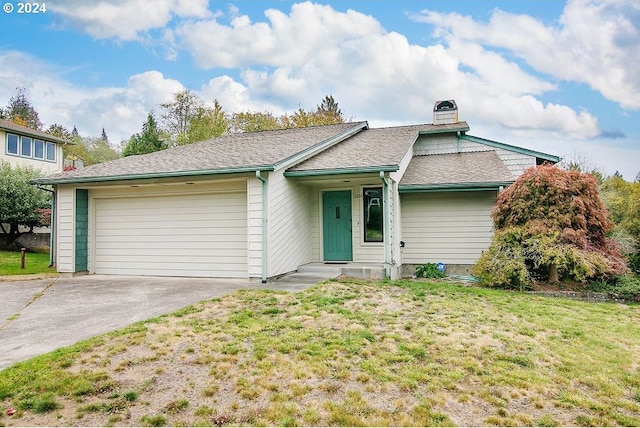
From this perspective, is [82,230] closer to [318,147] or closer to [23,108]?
[318,147]

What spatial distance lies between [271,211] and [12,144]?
66.6 ft

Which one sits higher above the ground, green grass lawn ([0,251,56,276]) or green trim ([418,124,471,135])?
green trim ([418,124,471,135])

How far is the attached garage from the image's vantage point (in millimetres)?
9273

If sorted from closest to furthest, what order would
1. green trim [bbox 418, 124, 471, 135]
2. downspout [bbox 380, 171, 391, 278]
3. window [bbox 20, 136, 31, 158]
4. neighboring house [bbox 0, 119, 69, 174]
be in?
downspout [bbox 380, 171, 391, 278] → green trim [bbox 418, 124, 471, 135] → neighboring house [bbox 0, 119, 69, 174] → window [bbox 20, 136, 31, 158]

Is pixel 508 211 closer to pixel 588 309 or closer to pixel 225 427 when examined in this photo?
pixel 588 309

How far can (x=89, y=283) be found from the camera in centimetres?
877

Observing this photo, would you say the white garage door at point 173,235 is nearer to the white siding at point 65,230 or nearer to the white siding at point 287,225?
the white siding at point 65,230

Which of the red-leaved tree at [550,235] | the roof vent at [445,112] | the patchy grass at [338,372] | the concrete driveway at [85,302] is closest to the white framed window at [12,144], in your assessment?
the concrete driveway at [85,302]

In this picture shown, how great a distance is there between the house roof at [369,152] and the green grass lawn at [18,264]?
8259 mm

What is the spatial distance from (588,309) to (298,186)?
6.64 metres

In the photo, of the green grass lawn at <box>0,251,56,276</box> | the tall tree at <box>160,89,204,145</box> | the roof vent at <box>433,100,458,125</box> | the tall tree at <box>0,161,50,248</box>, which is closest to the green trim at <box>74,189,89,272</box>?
the green grass lawn at <box>0,251,56,276</box>

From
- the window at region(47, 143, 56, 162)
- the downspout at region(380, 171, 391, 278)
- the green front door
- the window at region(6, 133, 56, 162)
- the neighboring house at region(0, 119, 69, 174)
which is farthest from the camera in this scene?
the window at region(47, 143, 56, 162)

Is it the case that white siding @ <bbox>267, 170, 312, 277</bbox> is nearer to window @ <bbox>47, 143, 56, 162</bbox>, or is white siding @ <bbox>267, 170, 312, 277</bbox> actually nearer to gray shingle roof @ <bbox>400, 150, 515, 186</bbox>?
gray shingle roof @ <bbox>400, 150, 515, 186</bbox>

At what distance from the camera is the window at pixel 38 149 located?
72.3 feet
